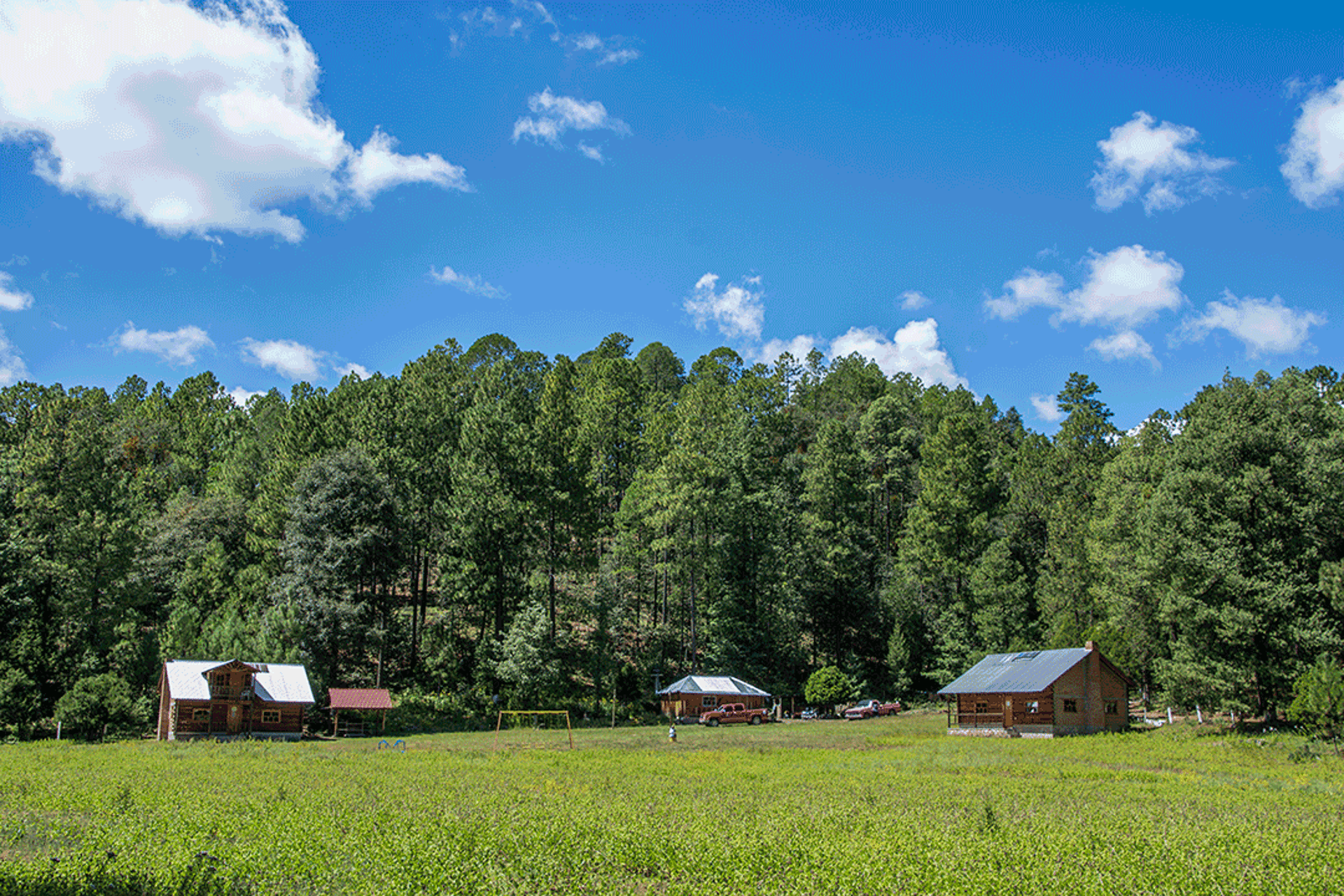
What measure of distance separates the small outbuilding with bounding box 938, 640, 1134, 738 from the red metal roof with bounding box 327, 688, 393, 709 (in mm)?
28236

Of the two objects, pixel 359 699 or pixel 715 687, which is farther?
pixel 715 687

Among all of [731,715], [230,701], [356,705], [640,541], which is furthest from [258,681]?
[640,541]

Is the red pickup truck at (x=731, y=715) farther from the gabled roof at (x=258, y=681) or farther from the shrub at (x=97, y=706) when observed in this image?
the shrub at (x=97, y=706)

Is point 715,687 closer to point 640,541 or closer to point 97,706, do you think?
point 640,541

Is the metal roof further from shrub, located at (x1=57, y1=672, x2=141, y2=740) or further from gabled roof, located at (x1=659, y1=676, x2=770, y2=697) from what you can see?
shrub, located at (x1=57, y1=672, x2=141, y2=740)

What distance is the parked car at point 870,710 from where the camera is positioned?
168 feet

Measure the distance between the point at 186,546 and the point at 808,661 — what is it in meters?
40.5

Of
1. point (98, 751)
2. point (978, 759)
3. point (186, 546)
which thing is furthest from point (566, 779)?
point (186, 546)

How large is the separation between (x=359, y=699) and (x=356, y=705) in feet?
1.18

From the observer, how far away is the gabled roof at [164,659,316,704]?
38500 millimetres

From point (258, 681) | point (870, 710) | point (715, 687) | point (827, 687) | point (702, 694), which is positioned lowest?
point (870, 710)

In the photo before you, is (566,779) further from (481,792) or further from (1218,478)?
(1218,478)

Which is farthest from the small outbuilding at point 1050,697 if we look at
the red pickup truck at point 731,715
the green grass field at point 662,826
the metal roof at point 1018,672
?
the green grass field at point 662,826

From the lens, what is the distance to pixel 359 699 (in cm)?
4047
